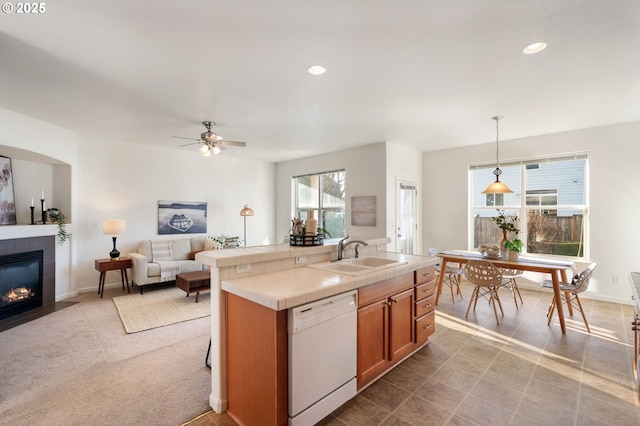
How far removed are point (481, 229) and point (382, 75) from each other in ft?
13.8

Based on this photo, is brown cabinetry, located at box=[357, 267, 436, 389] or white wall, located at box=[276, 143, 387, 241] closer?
brown cabinetry, located at box=[357, 267, 436, 389]

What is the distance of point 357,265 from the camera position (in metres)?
2.64

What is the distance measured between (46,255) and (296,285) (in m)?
4.60

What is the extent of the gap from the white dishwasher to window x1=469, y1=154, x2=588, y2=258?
450 centimetres

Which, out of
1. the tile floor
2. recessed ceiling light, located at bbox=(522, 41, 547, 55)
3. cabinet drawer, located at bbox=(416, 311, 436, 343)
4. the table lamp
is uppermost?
recessed ceiling light, located at bbox=(522, 41, 547, 55)

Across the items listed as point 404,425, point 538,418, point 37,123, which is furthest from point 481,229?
point 37,123

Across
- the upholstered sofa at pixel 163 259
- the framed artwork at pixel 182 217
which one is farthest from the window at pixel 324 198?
the upholstered sofa at pixel 163 259

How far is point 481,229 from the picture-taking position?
18.5 feet

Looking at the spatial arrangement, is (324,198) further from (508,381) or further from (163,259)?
(508,381)

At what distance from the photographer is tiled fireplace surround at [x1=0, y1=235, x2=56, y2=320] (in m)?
3.95

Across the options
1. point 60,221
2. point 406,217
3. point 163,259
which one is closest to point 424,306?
point 406,217

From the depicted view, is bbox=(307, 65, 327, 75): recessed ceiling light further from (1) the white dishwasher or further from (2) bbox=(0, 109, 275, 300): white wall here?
(2) bbox=(0, 109, 275, 300): white wall

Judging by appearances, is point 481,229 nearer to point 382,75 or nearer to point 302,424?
point 382,75

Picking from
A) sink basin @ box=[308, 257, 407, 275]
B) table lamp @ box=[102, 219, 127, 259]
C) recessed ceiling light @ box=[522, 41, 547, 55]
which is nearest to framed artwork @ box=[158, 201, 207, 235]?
table lamp @ box=[102, 219, 127, 259]
